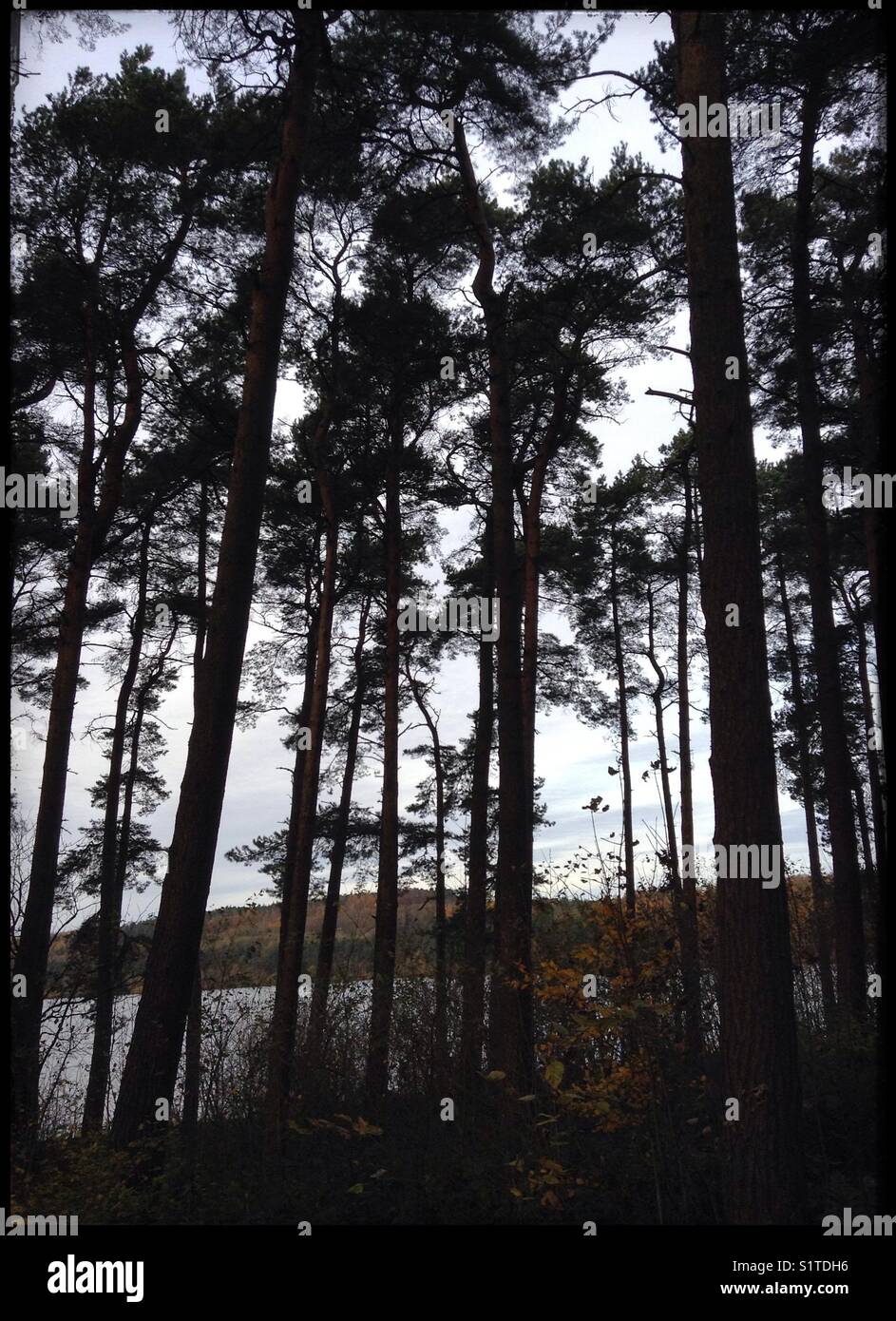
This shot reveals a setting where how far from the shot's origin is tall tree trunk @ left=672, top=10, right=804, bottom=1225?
173 inches

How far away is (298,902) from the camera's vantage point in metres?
11.1

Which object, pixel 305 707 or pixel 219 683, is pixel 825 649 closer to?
pixel 219 683

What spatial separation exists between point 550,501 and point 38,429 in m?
7.97

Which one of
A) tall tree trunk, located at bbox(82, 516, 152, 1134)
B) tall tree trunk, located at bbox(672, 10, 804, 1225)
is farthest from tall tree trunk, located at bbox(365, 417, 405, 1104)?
tall tree trunk, located at bbox(672, 10, 804, 1225)

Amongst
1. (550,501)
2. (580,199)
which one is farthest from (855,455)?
(580,199)

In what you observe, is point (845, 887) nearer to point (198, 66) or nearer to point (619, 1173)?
point (619, 1173)

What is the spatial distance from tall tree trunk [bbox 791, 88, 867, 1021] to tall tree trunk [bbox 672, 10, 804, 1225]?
5554 mm

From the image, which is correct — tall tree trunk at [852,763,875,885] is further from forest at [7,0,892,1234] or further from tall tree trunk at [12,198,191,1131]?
tall tree trunk at [12,198,191,1131]

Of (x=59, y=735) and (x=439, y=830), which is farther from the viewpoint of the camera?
(x=439, y=830)

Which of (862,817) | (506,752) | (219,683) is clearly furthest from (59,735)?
(862,817)

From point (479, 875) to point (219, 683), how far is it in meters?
7.00

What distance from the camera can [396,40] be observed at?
8.84m

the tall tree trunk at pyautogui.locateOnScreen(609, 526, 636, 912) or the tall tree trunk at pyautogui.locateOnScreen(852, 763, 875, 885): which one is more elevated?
the tall tree trunk at pyautogui.locateOnScreen(609, 526, 636, 912)

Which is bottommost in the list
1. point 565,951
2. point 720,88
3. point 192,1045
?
point 192,1045
